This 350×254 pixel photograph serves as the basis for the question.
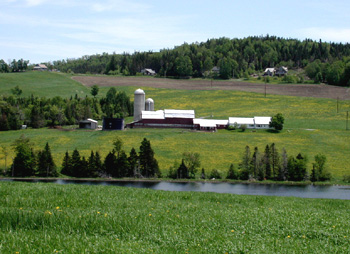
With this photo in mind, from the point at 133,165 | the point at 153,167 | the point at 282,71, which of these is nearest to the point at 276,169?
the point at 153,167

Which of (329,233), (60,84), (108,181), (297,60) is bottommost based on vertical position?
(108,181)

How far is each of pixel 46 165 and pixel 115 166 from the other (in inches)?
334

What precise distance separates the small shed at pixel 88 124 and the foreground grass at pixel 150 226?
62.1 m

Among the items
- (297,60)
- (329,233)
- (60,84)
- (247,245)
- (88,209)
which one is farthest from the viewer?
(297,60)

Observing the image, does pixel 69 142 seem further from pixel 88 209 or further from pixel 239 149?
pixel 88 209

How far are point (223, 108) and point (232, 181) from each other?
5203cm

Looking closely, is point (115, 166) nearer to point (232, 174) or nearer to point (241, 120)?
point (232, 174)

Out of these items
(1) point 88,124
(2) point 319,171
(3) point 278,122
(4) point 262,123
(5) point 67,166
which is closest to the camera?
(2) point 319,171

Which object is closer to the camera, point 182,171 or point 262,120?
point 182,171

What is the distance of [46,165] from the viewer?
2226 inches

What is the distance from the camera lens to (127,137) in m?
73.9

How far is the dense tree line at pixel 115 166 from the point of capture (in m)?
56.7

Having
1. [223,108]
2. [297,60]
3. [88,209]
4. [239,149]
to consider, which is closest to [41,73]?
[223,108]

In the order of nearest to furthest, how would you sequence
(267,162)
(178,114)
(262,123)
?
1. (267,162)
2. (262,123)
3. (178,114)
